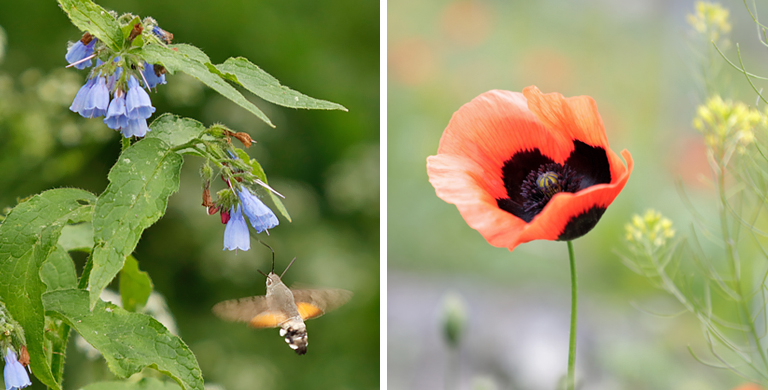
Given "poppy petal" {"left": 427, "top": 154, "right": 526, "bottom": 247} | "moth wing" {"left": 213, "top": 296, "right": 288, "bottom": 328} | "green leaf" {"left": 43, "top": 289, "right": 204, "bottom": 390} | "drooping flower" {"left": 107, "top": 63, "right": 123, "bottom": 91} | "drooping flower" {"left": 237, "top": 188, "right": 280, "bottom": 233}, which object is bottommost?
"moth wing" {"left": 213, "top": 296, "right": 288, "bottom": 328}

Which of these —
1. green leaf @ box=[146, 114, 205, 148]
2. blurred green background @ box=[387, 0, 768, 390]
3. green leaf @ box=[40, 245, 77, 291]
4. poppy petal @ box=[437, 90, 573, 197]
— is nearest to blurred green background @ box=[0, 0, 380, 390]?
blurred green background @ box=[387, 0, 768, 390]

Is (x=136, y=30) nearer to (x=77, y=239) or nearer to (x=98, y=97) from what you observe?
(x=98, y=97)

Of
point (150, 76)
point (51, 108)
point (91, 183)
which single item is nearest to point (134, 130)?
point (150, 76)

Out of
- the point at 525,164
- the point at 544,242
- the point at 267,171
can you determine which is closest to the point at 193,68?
the point at 525,164


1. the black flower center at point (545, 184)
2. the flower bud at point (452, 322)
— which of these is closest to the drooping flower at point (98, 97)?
the black flower center at point (545, 184)

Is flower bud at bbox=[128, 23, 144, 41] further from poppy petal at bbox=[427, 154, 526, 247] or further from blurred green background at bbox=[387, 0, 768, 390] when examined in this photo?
blurred green background at bbox=[387, 0, 768, 390]

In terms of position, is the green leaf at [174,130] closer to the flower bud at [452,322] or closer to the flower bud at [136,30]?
the flower bud at [136,30]
